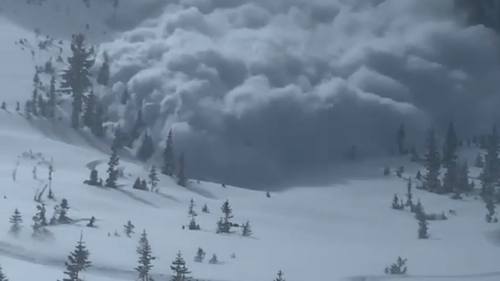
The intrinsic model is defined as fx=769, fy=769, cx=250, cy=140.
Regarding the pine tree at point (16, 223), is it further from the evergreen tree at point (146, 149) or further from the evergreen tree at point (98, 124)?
the evergreen tree at point (98, 124)

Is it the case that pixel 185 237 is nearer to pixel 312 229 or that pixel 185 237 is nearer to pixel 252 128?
pixel 312 229

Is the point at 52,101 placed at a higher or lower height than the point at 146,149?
higher

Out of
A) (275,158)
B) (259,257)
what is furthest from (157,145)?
(259,257)

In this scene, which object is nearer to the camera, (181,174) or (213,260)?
(213,260)

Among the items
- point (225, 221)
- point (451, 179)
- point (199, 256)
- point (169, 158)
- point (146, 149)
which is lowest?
point (199, 256)

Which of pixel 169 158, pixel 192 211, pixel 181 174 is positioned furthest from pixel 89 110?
pixel 192 211

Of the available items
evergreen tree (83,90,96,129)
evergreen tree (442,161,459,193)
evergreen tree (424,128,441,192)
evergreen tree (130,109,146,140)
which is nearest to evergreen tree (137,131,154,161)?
evergreen tree (130,109,146,140)

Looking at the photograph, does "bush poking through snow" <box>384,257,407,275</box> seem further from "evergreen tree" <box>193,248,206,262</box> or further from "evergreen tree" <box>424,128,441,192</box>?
"evergreen tree" <box>424,128,441,192</box>

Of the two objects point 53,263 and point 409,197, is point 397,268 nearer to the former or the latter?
point 53,263
